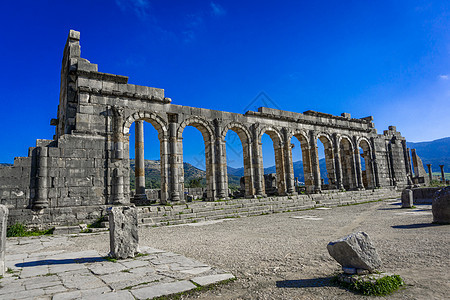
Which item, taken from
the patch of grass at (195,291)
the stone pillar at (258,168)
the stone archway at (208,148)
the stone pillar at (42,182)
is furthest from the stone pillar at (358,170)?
the patch of grass at (195,291)

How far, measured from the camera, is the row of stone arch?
13.5 m

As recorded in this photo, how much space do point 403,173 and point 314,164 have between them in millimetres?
11567

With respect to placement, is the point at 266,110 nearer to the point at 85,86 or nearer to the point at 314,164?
the point at 314,164

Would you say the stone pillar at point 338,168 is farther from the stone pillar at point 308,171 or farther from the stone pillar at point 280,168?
the stone pillar at point 280,168

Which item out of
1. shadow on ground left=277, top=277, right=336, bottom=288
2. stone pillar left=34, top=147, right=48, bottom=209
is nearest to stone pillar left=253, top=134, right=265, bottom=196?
stone pillar left=34, top=147, right=48, bottom=209

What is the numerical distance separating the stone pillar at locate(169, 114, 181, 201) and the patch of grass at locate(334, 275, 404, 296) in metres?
10.6

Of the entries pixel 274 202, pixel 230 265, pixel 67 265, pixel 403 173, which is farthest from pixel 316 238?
pixel 403 173

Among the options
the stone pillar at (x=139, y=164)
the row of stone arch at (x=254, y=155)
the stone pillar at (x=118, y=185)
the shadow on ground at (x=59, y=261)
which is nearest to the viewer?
the shadow on ground at (x=59, y=261)

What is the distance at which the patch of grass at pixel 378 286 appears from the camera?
311 centimetres

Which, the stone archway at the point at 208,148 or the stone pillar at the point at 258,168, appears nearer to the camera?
the stone archway at the point at 208,148

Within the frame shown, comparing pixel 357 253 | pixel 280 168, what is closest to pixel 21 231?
pixel 357 253

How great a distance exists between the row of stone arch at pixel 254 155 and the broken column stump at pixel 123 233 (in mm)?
7552

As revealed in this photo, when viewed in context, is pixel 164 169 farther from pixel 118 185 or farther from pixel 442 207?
pixel 442 207

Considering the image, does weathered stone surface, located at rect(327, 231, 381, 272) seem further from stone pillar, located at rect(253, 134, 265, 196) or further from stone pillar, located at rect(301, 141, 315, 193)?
stone pillar, located at rect(301, 141, 315, 193)
